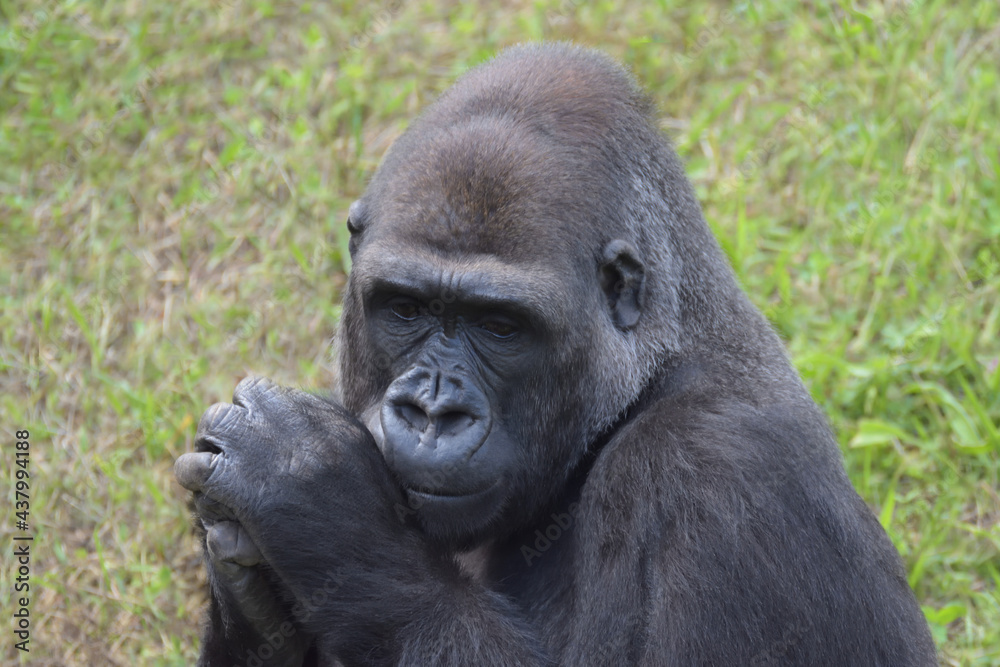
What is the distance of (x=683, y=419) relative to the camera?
3855 millimetres

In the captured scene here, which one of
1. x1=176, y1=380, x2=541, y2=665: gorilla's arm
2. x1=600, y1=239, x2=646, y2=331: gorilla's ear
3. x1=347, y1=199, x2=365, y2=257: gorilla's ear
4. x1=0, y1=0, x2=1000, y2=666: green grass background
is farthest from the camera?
x1=0, y1=0, x2=1000, y2=666: green grass background

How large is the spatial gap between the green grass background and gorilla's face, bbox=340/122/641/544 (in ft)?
7.18

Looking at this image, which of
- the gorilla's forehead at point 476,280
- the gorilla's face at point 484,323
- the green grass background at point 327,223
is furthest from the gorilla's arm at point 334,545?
the green grass background at point 327,223

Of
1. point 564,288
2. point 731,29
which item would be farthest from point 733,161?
point 564,288

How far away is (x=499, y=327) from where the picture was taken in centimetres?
398

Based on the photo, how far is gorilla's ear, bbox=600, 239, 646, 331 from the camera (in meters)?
4.06

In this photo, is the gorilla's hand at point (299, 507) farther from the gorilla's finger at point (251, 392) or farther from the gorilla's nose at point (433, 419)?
the gorilla's nose at point (433, 419)

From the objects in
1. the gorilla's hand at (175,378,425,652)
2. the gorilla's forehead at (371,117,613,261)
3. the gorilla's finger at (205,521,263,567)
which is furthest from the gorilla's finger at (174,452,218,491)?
the gorilla's forehead at (371,117,613,261)

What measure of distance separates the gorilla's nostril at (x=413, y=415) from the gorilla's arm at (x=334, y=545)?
0.18m

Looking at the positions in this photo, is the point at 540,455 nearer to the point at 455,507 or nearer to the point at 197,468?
the point at 455,507

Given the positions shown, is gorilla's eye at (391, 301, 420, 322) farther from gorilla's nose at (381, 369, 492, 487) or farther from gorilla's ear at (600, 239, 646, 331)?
gorilla's ear at (600, 239, 646, 331)

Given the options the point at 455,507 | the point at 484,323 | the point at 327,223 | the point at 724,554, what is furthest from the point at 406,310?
the point at 327,223

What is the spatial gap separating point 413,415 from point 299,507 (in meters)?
0.45

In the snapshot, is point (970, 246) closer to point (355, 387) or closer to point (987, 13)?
point (987, 13)
